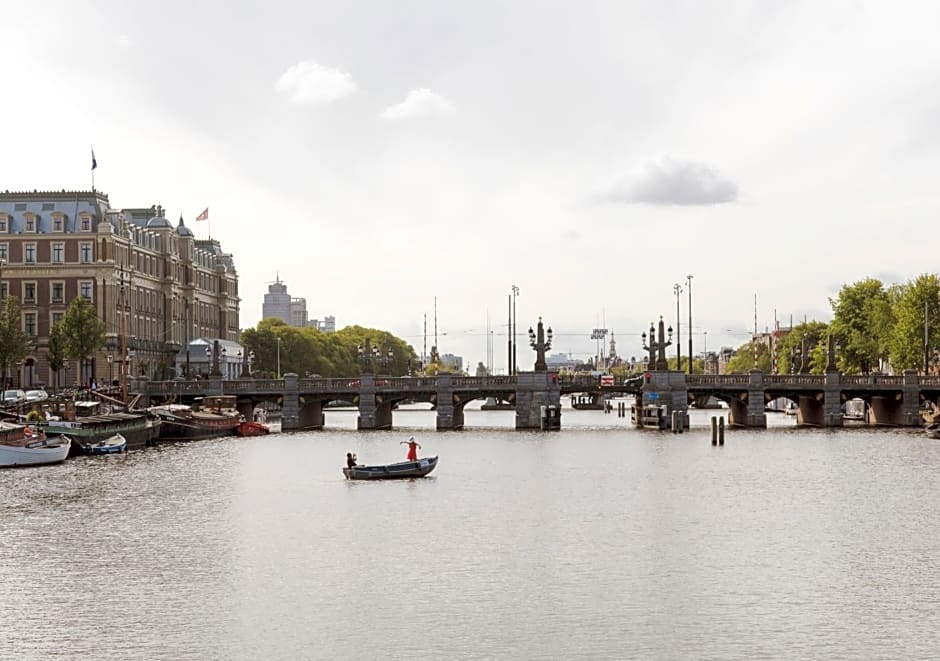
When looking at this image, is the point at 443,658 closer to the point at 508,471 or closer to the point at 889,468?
the point at 508,471

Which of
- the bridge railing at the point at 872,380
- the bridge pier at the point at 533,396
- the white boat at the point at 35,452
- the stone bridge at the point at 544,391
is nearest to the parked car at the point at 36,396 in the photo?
the stone bridge at the point at 544,391

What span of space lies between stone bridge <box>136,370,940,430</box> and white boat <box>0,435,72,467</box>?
5219cm

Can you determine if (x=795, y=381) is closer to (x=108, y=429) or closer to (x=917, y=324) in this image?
(x=917, y=324)

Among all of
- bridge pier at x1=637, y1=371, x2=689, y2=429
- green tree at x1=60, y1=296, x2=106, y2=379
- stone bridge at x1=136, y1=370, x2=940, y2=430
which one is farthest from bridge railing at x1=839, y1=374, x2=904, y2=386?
green tree at x1=60, y1=296, x2=106, y2=379

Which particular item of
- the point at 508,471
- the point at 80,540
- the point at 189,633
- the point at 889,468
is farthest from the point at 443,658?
the point at 889,468

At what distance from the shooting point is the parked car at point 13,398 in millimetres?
133625

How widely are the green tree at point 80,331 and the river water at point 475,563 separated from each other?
56404mm

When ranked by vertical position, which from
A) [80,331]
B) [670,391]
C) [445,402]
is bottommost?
[445,402]

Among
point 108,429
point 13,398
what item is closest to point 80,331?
point 13,398

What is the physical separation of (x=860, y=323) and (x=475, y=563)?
14745cm

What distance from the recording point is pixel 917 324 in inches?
6727

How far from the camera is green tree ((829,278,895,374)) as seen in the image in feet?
625

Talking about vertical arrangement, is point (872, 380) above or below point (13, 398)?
above

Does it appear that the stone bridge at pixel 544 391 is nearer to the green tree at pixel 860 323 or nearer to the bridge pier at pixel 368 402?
the bridge pier at pixel 368 402
